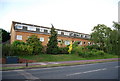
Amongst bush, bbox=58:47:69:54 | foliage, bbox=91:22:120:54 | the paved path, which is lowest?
the paved path

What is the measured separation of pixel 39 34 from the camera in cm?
3328

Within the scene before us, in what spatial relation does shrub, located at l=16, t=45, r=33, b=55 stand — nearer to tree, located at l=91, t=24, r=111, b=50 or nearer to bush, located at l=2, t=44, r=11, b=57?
bush, located at l=2, t=44, r=11, b=57

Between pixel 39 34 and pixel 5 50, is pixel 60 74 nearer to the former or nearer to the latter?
pixel 5 50

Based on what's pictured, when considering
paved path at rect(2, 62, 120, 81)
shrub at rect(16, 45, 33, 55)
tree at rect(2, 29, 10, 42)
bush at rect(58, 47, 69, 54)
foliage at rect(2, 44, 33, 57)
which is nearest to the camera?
paved path at rect(2, 62, 120, 81)

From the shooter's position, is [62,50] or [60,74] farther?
[62,50]

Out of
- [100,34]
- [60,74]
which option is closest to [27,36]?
[60,74]

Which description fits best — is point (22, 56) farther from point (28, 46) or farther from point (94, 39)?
point (94, 39)

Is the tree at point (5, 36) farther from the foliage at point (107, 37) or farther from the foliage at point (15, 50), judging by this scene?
the foliage at point (107, 37)

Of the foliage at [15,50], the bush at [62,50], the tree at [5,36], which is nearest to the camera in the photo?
the foliage at [15,50]

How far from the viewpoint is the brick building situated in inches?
1186

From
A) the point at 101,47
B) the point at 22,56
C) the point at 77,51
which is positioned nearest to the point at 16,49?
the point at 22,56

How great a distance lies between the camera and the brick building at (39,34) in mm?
30127

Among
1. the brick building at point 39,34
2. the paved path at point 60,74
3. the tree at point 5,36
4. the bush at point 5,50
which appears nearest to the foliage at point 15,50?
the bush at point 5,50

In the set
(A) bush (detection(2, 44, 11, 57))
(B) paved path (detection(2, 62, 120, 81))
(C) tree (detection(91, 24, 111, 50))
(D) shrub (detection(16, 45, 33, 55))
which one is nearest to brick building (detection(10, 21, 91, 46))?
(C) tree (detection(91, 24, 111, 50))
